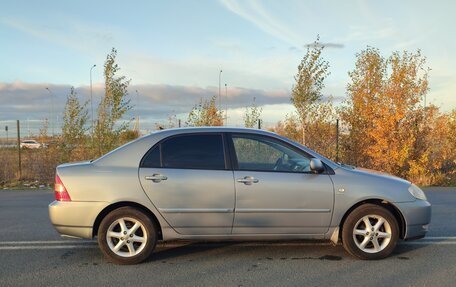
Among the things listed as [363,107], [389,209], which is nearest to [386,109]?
[363,107]

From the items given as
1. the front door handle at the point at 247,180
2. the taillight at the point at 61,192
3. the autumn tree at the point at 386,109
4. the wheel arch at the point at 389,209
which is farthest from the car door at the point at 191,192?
the autumn tree at the point at 386,109

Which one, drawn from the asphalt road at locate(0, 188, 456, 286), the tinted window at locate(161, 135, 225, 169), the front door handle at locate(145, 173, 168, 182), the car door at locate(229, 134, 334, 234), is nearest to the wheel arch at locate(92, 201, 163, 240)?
the front door handle at locate(145, 173, 168, 182)

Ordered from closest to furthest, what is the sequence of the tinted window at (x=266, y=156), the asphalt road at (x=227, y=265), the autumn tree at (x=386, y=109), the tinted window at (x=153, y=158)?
the asphalt road at (x=227, y=265) < the tinted window at (x=153, y=158) < the tinted window at (x=266, y=156) < the autumn tree at (x=386, y=109)

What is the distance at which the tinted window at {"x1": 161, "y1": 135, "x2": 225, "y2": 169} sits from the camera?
5.18m

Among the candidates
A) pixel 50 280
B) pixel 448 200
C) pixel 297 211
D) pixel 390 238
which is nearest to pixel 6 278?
pixel 50 280

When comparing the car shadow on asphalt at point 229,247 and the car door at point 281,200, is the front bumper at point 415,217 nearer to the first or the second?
the car shadow on asphalt at point 229,247

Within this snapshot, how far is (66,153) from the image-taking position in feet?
47.9

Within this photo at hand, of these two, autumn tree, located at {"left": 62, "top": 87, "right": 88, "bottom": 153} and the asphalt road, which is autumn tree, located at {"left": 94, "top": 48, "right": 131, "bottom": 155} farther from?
the asphalt road

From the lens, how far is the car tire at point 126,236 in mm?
5043

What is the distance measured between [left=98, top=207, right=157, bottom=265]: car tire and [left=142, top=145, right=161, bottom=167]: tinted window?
0.57 m

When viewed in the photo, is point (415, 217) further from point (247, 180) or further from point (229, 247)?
point (229, 247)

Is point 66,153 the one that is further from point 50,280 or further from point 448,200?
point 448,200

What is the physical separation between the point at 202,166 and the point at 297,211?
50.2 inches

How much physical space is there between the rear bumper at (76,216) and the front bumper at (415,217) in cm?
366
